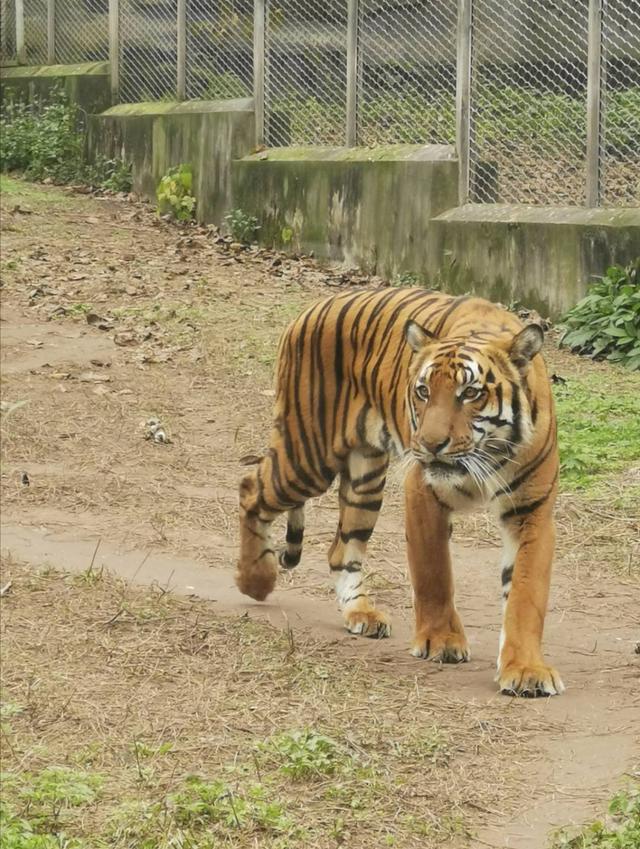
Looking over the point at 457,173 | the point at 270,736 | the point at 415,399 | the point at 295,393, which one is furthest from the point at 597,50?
the point at 270,736

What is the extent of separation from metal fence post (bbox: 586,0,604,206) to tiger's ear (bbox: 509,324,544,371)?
20.4 feet

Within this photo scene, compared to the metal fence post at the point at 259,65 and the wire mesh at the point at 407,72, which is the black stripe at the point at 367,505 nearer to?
the wire mesh at the point at 407,72

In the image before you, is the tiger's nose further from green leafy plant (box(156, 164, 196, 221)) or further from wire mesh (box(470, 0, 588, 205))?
green leafy plant (box(156, 164, 196, 221))

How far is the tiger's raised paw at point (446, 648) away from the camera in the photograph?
5383 millimetres

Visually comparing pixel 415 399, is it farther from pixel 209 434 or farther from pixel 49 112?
→ pixel 49 112

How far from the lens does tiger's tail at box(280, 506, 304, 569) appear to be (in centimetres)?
632

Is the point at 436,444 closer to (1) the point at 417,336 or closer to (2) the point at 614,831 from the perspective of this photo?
(1) the point at 417,336

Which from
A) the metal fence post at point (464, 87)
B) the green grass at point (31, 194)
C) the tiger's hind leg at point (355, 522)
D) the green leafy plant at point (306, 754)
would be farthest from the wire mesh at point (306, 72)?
the green leafy plant at point (306, 754)

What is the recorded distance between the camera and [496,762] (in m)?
4.46

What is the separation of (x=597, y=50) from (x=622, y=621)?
603cm

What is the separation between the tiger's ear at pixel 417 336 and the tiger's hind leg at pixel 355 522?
81cm

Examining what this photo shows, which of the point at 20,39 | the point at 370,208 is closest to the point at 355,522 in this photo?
the point at 370,208

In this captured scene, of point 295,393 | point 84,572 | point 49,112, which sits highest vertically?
point 49,112

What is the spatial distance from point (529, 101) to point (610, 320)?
207cm
